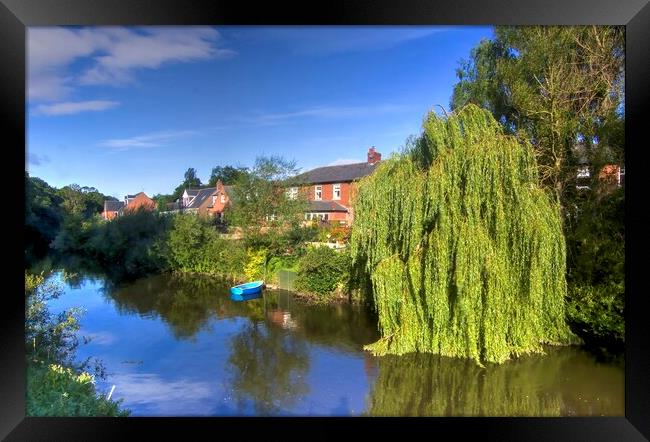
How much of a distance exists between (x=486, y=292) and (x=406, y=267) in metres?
0.85

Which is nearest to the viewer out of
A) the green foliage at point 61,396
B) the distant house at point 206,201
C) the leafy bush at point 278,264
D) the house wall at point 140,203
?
the green foliage at point 61,396

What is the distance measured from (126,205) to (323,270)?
4.79 m

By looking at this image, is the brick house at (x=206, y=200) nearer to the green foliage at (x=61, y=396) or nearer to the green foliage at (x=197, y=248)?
the green foliage at (x=197, y=248)

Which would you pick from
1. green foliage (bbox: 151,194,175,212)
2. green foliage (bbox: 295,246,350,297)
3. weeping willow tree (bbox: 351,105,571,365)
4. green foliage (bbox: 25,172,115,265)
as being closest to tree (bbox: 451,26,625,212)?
weeping willow tree (bbox: 351,105,571,365)

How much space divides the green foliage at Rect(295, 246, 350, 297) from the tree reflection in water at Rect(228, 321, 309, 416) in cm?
173

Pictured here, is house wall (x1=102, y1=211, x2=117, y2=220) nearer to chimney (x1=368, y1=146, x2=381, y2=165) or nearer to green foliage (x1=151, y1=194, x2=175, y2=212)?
green foliage (x1=151, y1=194, x2=175, y2=212)

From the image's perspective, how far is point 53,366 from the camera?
3.09 meters

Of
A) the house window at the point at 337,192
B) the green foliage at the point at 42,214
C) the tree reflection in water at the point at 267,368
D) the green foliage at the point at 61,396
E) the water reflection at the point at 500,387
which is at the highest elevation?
the house window at the point at 337,192

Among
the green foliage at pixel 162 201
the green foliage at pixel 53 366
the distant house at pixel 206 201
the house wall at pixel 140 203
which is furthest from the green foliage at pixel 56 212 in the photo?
the distant house at pixel 206 201

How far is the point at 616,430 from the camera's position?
2.40 metres

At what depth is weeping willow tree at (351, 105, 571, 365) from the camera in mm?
4195
